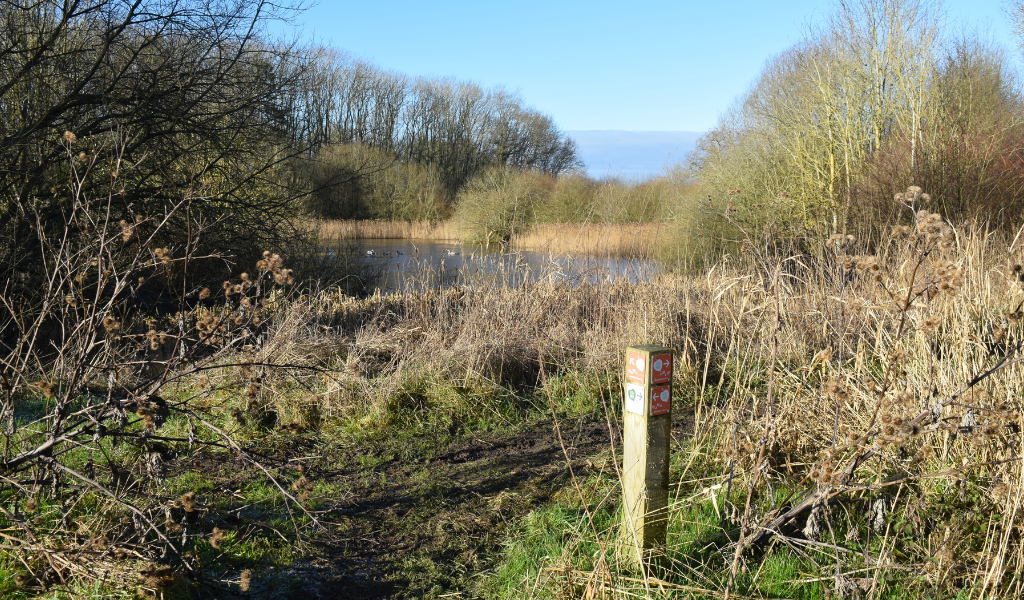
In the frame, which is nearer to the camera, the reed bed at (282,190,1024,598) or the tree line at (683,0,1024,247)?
the reed bed at (282,190,1024,598)

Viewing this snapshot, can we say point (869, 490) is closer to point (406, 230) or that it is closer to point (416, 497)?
point (416, 497)

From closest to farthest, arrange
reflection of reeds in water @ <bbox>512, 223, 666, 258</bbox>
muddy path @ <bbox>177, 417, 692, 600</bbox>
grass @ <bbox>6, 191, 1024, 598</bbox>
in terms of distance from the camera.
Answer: grass @ <bbox>6, 191, 1024, 598</bbox>, muddy path @ <bbox>177, 417, 692, 600</bbox>, reflection of reeds in water @ <bbox>512, 223, 666, 258</bbox>

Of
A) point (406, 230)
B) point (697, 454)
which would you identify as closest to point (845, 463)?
point (697, 454)

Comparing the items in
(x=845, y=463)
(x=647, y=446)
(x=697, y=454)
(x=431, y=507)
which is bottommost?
(x=431, y=507)

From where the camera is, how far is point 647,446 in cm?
236

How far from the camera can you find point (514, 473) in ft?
12.4

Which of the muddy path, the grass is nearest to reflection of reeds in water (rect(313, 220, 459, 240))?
the grass

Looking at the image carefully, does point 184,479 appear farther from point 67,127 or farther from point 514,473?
point 67,127

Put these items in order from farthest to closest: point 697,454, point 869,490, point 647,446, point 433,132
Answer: point 433,132 → point 697,454 → point 869,490 → point 647,446

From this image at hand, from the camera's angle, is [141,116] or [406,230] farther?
[406,230]

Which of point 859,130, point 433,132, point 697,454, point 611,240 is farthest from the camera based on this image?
point 433,132

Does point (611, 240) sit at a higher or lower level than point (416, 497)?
higher

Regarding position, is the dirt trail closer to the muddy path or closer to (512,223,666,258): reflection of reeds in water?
the muddy path

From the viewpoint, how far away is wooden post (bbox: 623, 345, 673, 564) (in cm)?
230
